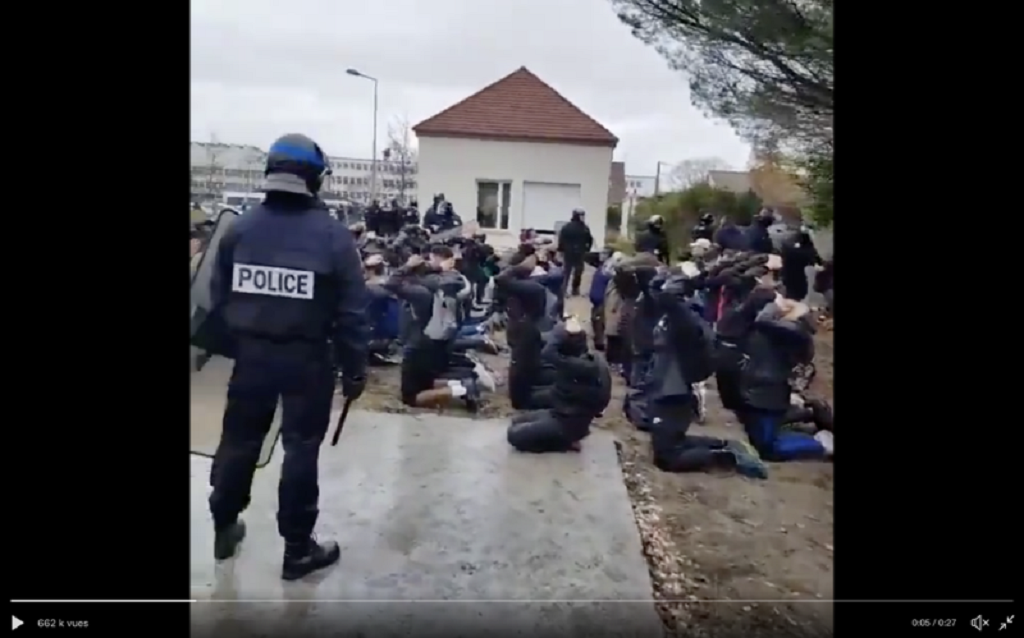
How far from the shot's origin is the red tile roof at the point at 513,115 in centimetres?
181

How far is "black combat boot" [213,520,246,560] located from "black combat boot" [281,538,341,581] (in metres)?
0.11

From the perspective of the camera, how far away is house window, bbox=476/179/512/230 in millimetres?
1829

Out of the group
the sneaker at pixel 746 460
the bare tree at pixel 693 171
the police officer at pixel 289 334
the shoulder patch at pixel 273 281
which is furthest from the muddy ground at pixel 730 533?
the bare tree at pixel 693 171

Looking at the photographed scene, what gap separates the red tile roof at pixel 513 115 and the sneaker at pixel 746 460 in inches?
29.5

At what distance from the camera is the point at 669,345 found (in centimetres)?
187

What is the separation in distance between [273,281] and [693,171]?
0.93 meters


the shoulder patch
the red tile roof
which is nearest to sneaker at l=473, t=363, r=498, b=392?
the shoulder patch

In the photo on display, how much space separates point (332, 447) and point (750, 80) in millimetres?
1227

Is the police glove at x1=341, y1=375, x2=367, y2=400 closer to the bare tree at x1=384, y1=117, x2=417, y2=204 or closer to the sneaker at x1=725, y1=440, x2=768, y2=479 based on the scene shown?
the bare tree at x1=384, y1=117, x2=417, y2=204

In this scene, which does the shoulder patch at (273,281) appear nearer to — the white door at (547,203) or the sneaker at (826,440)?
the white door at (547,203)

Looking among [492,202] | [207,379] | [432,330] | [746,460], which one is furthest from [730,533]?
[207,379]
